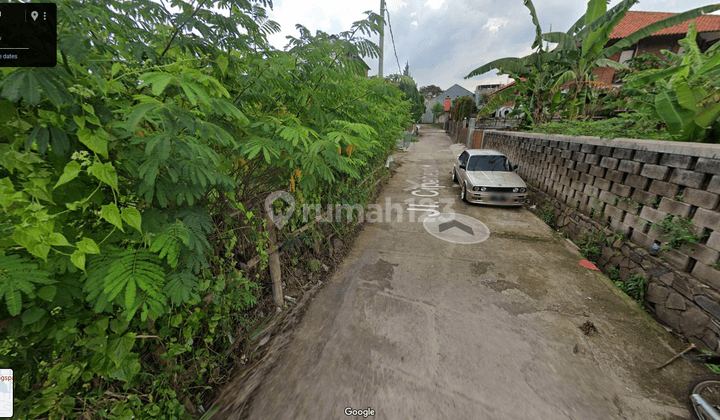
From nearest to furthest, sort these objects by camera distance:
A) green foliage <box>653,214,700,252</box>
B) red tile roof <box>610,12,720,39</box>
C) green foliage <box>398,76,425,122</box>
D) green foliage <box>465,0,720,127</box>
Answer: green foliage <box>653,214,700,252</box>, green foliage <box>398,76,425,122</box>, green foliage <box>465,0,720,127</box>, red tile roof <box>610,12,720,39</box>

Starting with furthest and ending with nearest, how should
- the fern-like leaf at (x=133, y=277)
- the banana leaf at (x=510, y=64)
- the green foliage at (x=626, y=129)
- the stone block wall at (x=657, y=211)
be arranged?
the banana leaf at (x=510, y=64)
the green foliage at (x=626, y=129)
the stone block wall at (x=657, y=211)
the fern-like leaf at (x=133, y=277)

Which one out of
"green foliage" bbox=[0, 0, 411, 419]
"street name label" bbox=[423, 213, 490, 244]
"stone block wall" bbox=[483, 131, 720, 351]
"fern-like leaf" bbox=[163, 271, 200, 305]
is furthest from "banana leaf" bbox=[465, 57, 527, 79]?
"fern-like leaf" bbox=[163, 271, 200, 305]

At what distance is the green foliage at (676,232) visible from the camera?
2902 millimetres

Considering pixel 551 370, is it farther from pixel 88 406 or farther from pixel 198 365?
pixel 88 406

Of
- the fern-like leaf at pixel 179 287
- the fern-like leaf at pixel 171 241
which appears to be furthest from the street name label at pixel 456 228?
the fern-like leaf at pixel 171 241

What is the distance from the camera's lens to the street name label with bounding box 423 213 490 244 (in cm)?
529

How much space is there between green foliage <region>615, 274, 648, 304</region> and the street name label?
2.14 m

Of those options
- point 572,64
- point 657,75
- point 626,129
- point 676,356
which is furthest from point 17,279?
point 572,64

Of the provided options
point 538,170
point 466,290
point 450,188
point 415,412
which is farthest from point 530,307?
point 450,188

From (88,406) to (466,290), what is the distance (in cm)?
395

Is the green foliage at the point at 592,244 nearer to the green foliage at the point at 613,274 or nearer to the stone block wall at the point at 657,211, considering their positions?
the stone block wall at the point at 657,211

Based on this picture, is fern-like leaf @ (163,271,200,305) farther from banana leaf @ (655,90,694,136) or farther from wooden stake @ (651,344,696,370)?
banana leaf @ (655,90,694,136)

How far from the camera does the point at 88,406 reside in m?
1.45

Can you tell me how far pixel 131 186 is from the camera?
4.61 ft
